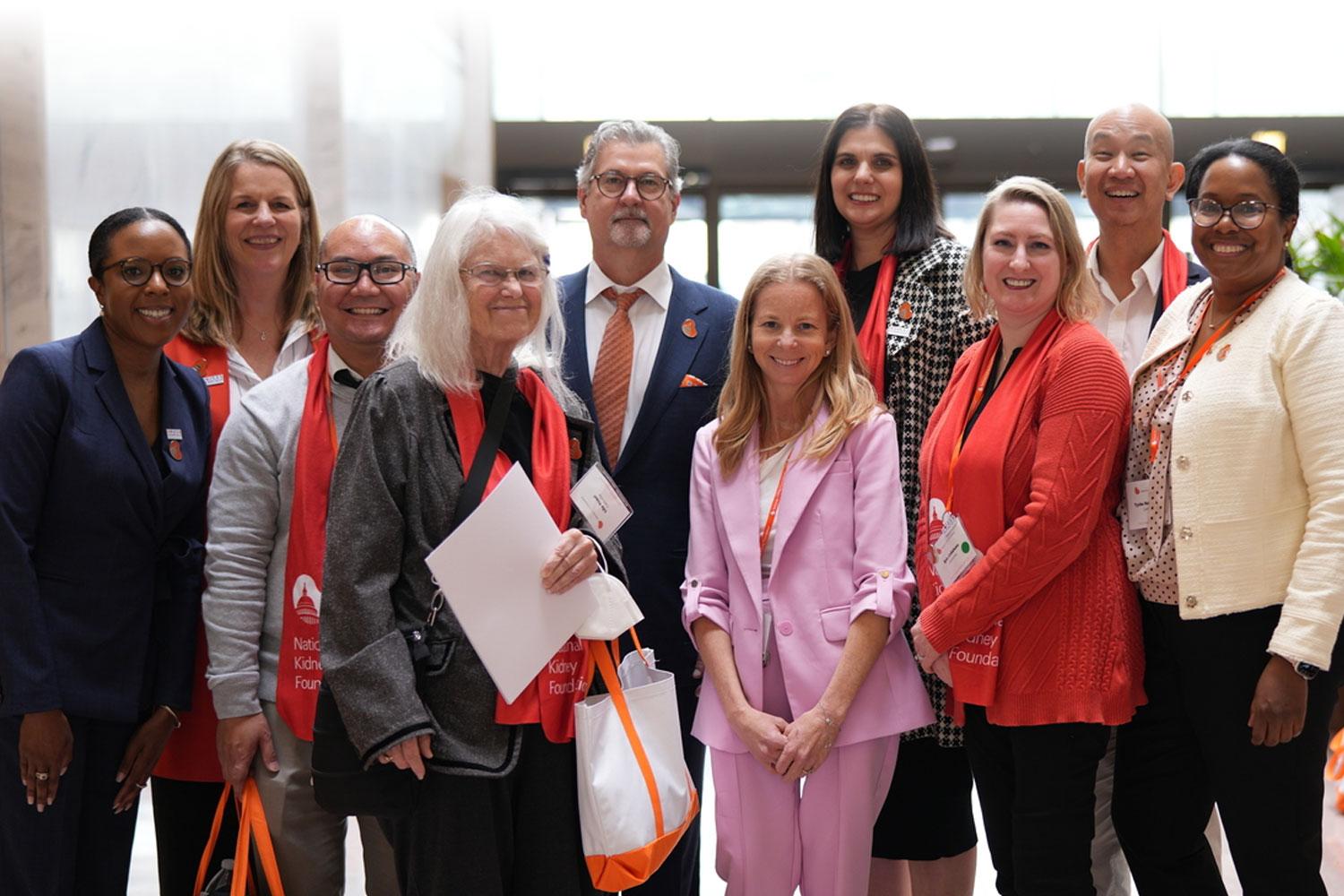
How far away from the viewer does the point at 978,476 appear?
8.61 feet

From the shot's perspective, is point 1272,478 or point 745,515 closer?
point 1272,478

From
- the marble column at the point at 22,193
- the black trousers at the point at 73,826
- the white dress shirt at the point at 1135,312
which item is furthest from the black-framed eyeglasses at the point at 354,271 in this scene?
the white dress shirt at the point at 1135,312

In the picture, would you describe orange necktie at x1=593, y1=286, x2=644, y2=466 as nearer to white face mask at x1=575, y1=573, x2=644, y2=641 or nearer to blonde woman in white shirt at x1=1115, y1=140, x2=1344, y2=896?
white face mask at x1=575, y1=573, x2=644, y2=641

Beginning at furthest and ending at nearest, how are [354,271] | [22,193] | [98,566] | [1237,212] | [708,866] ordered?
[708,866] < [22,193] < [354,271] < [98,566] < [1237,212]

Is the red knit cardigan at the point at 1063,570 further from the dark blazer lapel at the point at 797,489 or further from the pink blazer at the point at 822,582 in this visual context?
the dark blazer lapel at the point at 797,489

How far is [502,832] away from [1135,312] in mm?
2157

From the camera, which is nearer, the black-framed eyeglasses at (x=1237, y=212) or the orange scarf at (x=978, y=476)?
the black-framed eyeglasses at (x=1237, y=212)

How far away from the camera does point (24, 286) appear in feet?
12.7

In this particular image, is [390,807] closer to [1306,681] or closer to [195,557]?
[195,557]

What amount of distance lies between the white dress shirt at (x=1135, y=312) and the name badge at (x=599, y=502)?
154 cm

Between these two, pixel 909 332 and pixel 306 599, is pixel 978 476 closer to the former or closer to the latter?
pixel 909 332

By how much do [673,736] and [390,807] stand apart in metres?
0.57

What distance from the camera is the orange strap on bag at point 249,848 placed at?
8.07 feet

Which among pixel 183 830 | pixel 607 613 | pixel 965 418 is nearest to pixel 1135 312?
pixel 965 418
